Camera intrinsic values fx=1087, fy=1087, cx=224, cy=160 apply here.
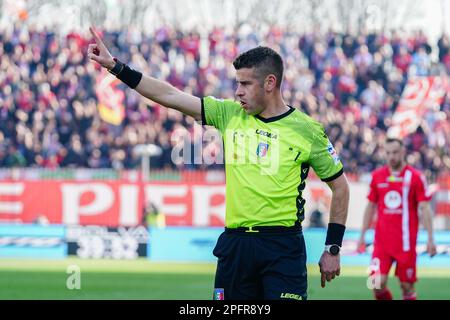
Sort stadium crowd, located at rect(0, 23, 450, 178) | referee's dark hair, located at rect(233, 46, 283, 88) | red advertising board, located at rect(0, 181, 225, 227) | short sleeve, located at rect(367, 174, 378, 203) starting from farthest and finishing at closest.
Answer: stadium crowd, located at rect(0, 23, 450, 178) → red advertising board, located at rect(0, 181, 225, 227) → short sleeve, located at rect(367, 174, 378, 203) → referee's dark hair, located at rect(233, 46, 283, 88)

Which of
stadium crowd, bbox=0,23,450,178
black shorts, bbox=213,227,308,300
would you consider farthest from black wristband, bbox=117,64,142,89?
stadium crowd, bbox=0,23,450,178

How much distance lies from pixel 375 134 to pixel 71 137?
28.5 feet

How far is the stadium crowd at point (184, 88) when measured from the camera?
30.5m

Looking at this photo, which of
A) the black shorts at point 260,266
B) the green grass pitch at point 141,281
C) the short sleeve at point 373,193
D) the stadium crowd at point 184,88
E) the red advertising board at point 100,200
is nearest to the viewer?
the black shorts at point 260,266

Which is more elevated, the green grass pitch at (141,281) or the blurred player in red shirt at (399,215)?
the blurred player in red shirt at (399,215)

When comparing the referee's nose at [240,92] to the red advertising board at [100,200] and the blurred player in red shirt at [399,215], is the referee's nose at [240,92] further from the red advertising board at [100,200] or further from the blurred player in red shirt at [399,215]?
the red advertising board at [100,200]

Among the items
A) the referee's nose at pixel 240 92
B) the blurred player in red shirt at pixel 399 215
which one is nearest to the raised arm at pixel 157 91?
the referee's nose at pixel 240 92

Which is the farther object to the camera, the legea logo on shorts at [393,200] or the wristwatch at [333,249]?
the legea logo on shorts at [393,200]

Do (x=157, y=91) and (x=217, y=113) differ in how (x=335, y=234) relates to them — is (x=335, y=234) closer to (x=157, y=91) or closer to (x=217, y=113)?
(x=217, y=113)

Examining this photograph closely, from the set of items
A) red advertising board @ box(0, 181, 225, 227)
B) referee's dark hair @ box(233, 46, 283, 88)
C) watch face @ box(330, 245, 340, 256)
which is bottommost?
red advertising board @ box(0, 181, 225, 227)

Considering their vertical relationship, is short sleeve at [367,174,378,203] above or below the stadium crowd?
below

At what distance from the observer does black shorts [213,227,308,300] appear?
26.6 ft

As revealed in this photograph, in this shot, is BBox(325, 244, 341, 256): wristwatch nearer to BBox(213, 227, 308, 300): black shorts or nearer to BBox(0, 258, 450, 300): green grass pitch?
BBox(213, 227, 308, 300): black shorts

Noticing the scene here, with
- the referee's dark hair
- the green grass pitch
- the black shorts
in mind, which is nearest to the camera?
the black shorts
